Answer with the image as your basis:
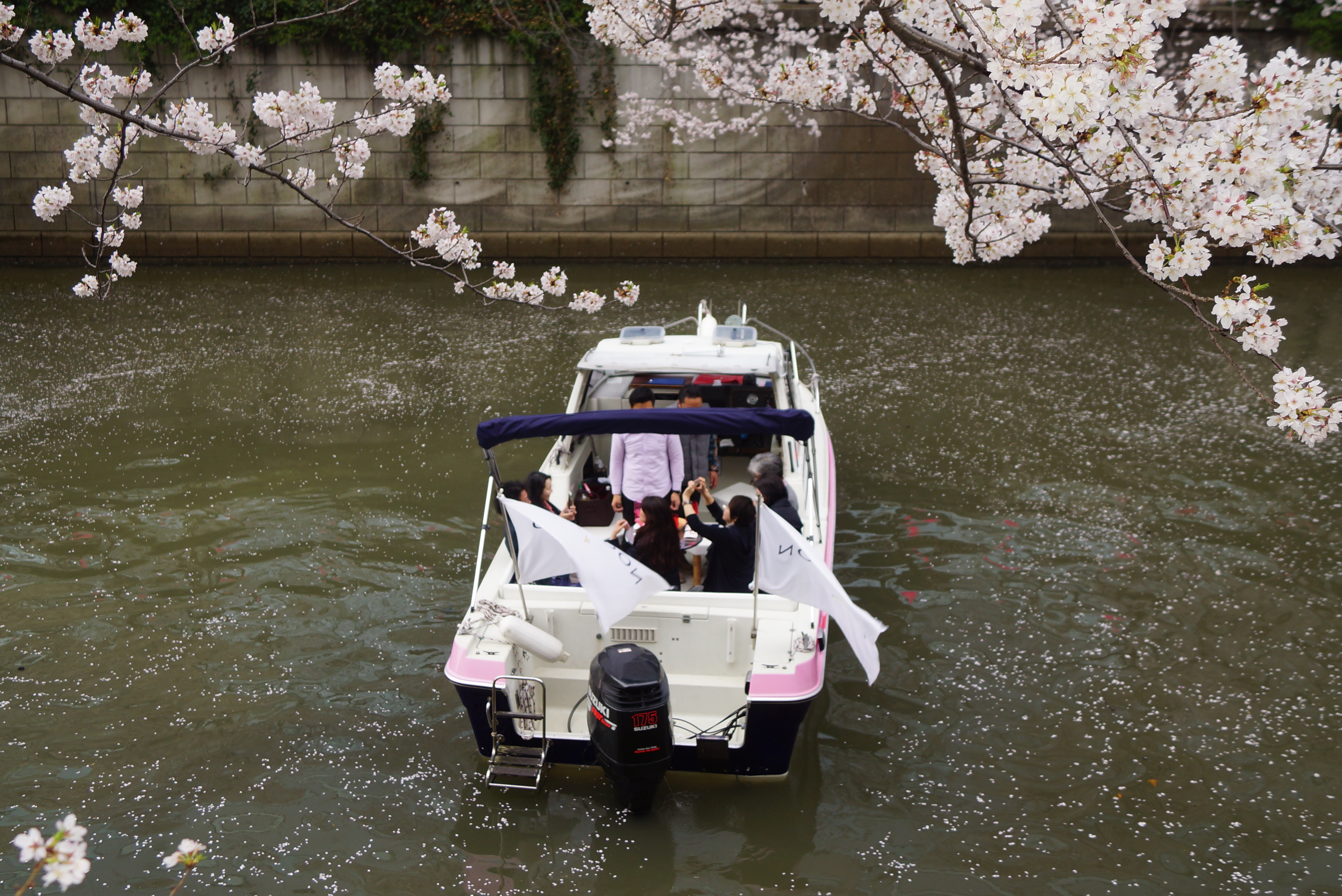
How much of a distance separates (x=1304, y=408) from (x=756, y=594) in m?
2.22

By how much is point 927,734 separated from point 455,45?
1343cm

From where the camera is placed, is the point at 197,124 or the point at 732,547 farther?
the point at 197,124

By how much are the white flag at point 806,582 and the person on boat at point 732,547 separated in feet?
1.21

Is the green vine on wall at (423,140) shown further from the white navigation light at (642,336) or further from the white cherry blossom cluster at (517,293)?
the white cherry blossom cluster at (517,293)

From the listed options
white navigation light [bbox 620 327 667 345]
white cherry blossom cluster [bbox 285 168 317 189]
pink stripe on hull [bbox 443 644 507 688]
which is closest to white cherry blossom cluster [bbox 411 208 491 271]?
white cherry blossom cluster [bbox 285 168 317 189]

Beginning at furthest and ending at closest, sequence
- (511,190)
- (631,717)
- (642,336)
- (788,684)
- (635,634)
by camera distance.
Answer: (511,190)
(642,336)
(635,634)
(788,684)
(631,717)

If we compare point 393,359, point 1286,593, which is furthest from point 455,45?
point 1286,593

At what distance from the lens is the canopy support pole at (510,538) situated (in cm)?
470

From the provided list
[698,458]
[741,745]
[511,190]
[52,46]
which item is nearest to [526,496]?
[741,745]

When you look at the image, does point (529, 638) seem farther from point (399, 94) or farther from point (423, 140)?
point (423, 140)

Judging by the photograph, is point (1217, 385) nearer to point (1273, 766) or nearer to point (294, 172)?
point (1273, 766)

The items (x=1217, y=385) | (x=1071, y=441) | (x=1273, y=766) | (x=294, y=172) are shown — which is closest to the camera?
(x=1273, y=766)

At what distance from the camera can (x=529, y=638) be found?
4625 mm

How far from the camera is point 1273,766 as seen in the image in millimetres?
4844
